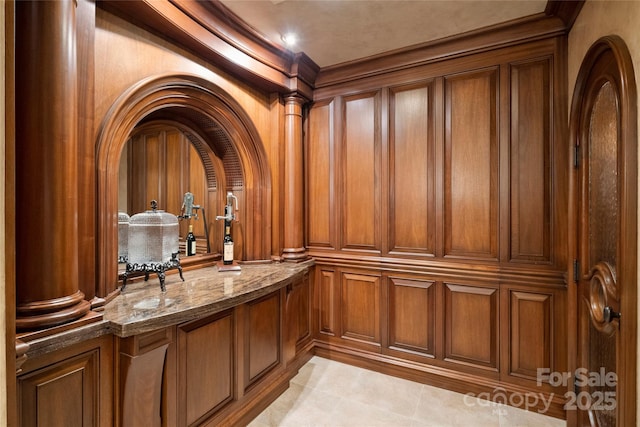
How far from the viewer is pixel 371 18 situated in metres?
2.20

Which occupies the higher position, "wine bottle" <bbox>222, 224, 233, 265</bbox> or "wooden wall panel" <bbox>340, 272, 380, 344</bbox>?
"wine bottle" <bbox>222, 224, 233, 265</bbox>

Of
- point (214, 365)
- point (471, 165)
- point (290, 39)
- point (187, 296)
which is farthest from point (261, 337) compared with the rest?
point (290, 39)

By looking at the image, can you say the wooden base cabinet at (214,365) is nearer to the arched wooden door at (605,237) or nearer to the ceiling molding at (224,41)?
the ceiling molding at (224,41)

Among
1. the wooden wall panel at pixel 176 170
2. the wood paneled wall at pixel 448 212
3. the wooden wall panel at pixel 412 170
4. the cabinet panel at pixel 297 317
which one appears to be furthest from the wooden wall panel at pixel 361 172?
the wooden wall panel at pixel 176 170

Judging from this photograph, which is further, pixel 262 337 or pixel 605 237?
pixel 262 337

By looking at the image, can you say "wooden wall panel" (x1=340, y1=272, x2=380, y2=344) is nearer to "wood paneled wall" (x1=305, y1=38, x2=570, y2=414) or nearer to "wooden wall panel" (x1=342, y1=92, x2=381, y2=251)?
"wood paneled wall" (x1=305, y1=38, x2=570, y2=414)

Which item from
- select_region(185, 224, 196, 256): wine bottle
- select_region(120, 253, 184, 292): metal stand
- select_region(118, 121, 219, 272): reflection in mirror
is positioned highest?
select_region(118, 121, 219, 272): reflection in mirror

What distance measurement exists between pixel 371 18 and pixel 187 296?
2.19 metres

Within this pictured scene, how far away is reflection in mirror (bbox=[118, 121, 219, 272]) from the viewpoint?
2.86 m

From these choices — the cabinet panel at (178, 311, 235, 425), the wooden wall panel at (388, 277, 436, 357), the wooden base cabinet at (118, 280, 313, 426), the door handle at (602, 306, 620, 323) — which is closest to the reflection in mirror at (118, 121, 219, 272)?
the wooden base cabinet at (118, 280, 313, 426)

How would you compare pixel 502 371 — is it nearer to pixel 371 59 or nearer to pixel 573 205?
pixel 573 205

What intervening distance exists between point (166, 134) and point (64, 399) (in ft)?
7.37

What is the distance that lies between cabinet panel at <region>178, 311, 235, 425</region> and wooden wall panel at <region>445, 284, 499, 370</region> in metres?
1.71

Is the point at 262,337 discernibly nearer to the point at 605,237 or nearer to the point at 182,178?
the point at 182,178
